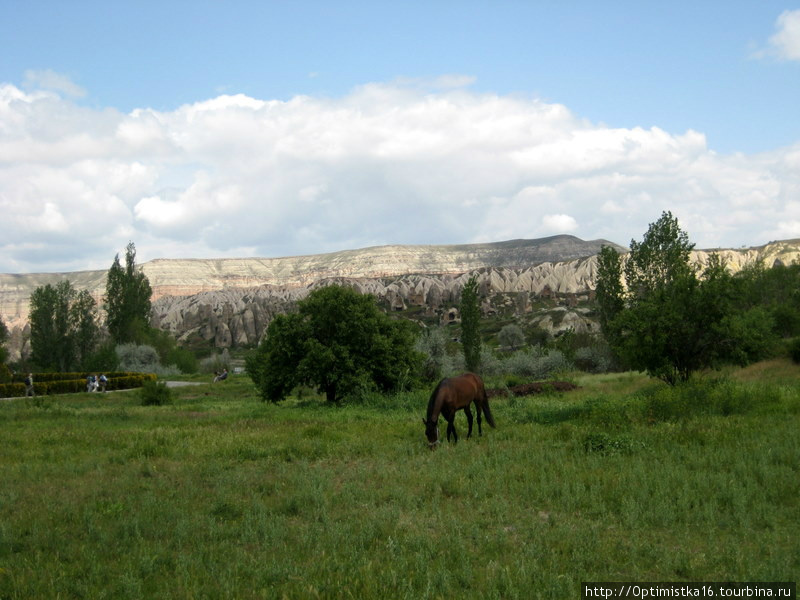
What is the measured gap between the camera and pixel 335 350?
3112cm

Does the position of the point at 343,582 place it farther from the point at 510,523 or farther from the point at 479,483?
the point at 479,483

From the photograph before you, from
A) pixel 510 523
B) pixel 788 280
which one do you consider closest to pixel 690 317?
pixel 510 523

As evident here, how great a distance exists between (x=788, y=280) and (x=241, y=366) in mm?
86934

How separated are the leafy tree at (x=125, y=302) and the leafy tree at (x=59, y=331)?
3.26m

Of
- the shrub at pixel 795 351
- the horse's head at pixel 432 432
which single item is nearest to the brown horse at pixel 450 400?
the horse's head at pixel 432 432

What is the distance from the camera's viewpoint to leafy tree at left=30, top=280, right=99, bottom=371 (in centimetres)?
8156

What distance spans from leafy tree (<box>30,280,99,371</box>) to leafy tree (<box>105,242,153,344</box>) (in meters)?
3.26

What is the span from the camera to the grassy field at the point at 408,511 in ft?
22.0

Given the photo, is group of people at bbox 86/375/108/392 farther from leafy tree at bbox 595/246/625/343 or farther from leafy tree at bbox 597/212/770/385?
leafy tree at bbox 595/246/625/343

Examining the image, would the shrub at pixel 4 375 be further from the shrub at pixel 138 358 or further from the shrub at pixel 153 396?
the shrub at pixel 153 396

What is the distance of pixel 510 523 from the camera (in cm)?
869

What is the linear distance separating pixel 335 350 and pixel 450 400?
54.1 feet

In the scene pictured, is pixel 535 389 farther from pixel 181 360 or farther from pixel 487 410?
pixel 181 360

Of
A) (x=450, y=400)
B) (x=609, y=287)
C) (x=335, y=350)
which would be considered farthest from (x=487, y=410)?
(x=609, y=287)
